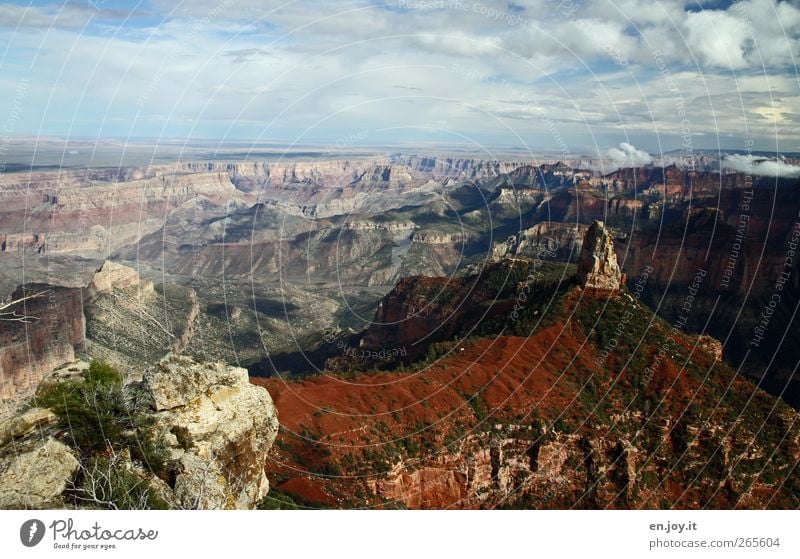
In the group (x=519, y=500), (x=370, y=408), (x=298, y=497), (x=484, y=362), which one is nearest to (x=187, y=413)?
(x=298, y=497)

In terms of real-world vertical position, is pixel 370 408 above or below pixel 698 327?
above

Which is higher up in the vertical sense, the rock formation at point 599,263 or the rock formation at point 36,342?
the rock formation at point 599,263

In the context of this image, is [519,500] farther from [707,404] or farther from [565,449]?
[707,404]

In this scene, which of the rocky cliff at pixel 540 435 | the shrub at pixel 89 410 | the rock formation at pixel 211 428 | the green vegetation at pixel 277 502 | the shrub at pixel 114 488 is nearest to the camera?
the shrub at pixel 114 488

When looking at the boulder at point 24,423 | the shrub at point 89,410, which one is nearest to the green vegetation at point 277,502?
the shrub at point 89,410

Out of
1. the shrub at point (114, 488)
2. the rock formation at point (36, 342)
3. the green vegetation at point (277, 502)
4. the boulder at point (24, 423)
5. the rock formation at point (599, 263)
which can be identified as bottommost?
the rock formation at point (36, 342)

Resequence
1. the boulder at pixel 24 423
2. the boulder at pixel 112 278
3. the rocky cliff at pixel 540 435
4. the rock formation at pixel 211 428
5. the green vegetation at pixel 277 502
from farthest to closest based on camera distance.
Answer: the boulder at pixel 112 278 → the rocky cliff at pixel 540 435 → the green vegetation at pixel 277 502 → the rock formation at pixel 211 428 → the boulder at pixel 24 423

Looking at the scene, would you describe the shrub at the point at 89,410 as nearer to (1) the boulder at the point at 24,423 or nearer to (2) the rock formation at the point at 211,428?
(1) the boulder at the point at 24,423
